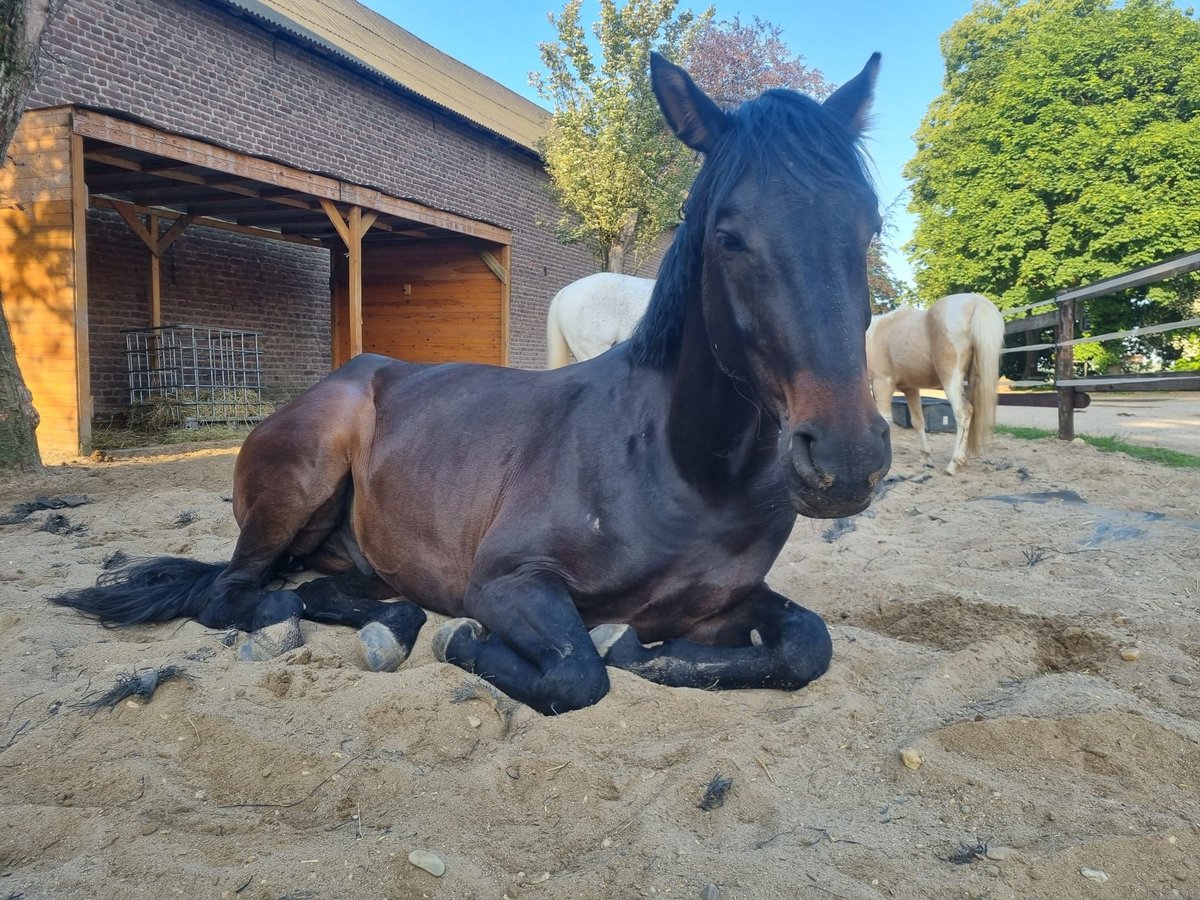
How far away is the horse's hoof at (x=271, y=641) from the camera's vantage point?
7.93 feet

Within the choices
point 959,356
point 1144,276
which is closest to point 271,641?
point 959,356

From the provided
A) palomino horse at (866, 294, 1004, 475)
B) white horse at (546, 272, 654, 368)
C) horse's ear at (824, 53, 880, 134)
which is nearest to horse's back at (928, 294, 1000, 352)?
palomino horse at (866, 294, 1004, 475)

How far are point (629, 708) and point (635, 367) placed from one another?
1156mm

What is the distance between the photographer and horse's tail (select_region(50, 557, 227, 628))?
9.30 ft

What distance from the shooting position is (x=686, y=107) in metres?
2.17

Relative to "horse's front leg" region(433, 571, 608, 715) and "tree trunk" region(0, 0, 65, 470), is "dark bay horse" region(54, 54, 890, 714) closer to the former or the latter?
"horse's front leg" region(433, 571, 608, 715)

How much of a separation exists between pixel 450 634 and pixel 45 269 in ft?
26.0

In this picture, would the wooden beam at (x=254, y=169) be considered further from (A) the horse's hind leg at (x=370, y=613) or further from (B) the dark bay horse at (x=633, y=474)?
(A) the horse's hind leg at (x=370, y=613)

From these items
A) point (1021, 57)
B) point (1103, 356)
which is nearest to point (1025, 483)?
point (1103, 356)

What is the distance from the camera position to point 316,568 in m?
3.50

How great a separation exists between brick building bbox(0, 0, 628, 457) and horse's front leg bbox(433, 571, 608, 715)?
23.6ft

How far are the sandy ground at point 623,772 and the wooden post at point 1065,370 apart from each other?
23.8ft

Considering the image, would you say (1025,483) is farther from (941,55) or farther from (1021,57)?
(941,55)

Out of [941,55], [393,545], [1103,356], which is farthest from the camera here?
[941,55]
